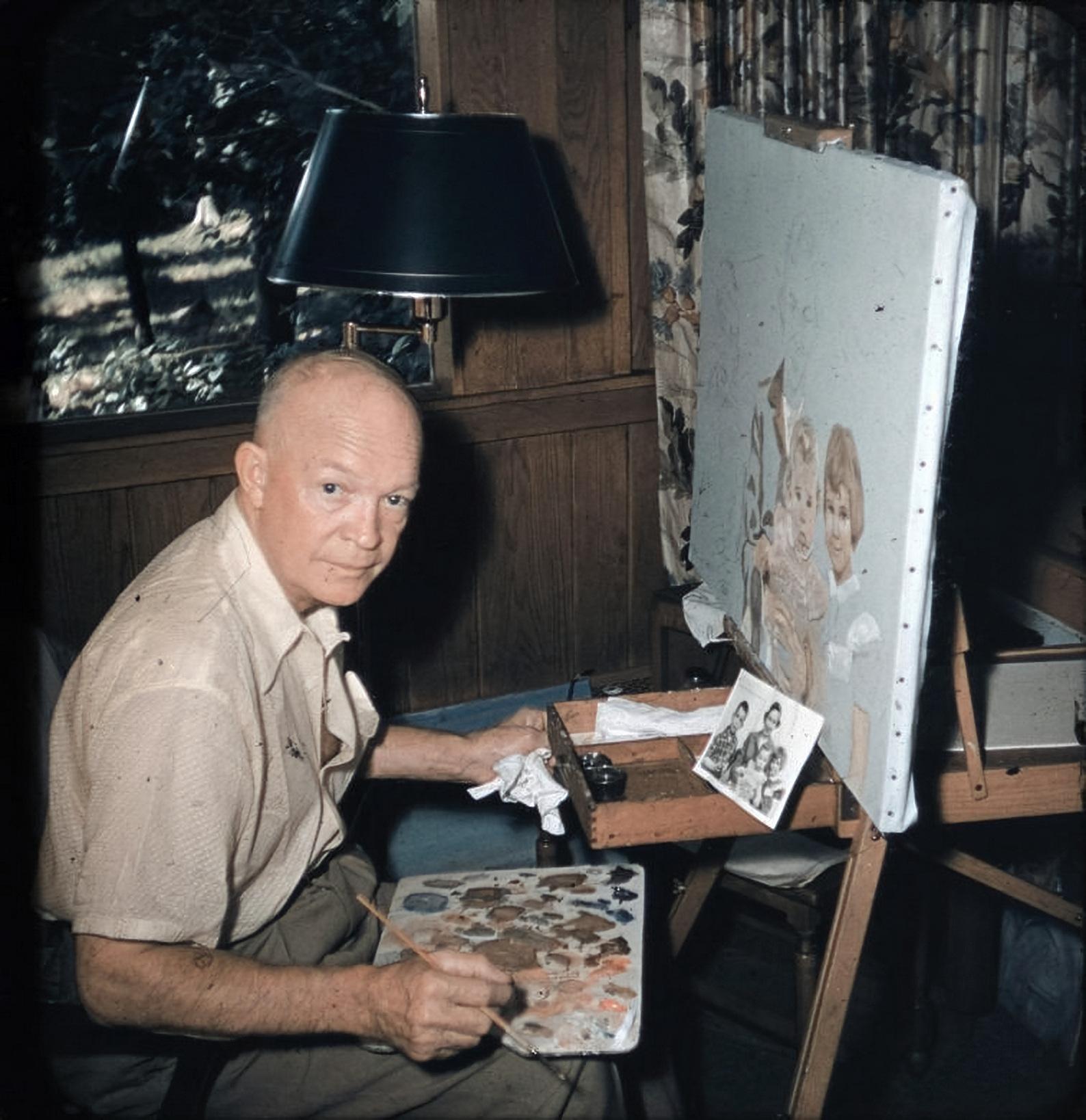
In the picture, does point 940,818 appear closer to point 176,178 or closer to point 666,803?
point 666,803

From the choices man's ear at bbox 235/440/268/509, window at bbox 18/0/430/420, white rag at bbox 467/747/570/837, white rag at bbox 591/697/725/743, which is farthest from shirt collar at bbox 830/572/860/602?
window at bbox 18/0/430/420

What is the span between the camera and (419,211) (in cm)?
203

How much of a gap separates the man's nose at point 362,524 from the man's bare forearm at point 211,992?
554 mm

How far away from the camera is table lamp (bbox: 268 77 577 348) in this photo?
2023 mm

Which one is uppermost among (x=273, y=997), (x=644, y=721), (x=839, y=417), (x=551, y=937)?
(x=839, y=417)

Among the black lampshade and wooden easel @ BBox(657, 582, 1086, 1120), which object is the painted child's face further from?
the black lampshade

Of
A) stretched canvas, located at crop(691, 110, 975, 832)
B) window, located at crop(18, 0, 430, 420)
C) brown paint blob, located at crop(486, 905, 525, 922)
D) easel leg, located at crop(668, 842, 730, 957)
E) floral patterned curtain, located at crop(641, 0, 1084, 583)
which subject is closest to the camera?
stretched canvas, located at crop(691, 110, 975, 832)

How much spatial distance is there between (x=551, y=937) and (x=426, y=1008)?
35cm

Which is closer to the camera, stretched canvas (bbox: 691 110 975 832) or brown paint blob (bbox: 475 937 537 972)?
stretched canvas (bbox: 691 110 975 832)

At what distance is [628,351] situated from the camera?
10.2ft

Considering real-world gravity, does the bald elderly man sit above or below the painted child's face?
below

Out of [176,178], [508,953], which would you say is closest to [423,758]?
[508,953]

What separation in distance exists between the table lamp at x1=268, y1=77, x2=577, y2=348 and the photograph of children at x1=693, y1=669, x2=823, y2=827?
0.73 m

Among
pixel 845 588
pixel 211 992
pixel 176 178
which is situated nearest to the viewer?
pixel 211 992
